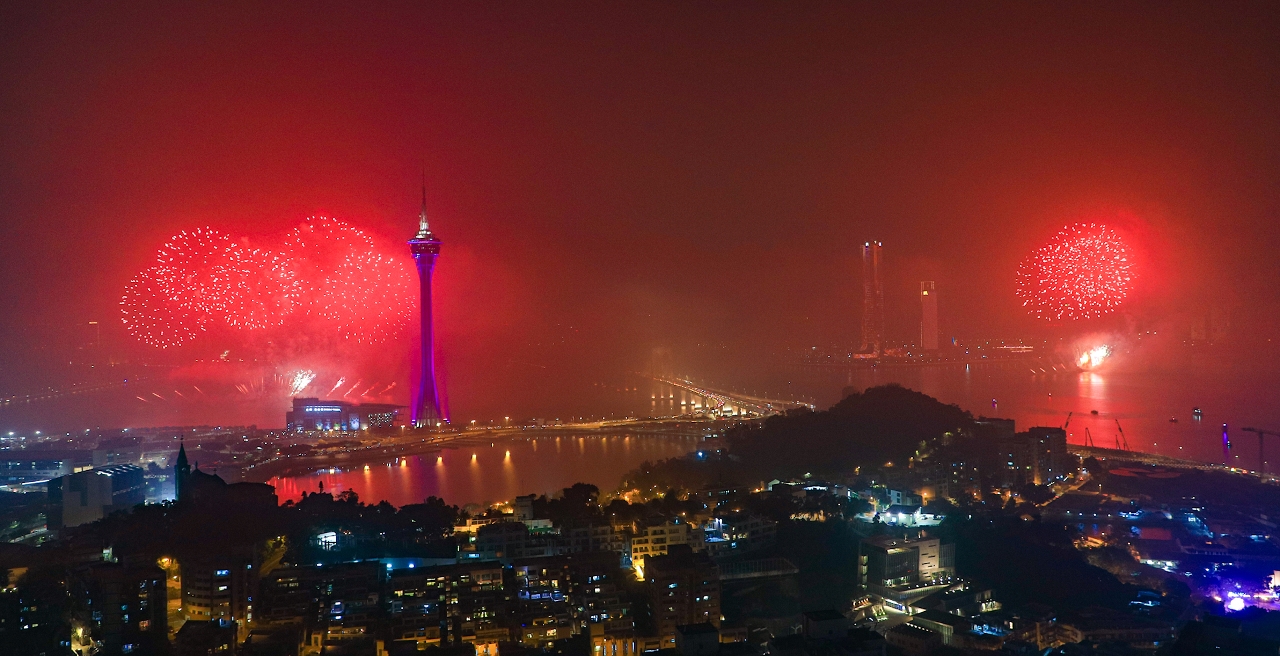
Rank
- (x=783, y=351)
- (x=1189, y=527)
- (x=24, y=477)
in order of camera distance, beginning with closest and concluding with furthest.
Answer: (x=1189, y=527)
(x=24, y=477)
(x=783, y=351)

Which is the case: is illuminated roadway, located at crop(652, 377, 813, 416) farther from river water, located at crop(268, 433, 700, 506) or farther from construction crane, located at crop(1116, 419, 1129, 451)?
construction crane, located at crop(1116, 419, 1129, 451)

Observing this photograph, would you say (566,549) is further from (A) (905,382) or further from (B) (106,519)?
(A) (905,382)

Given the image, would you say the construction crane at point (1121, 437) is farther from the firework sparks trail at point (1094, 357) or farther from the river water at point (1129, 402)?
the firework sparks trail at point (1094, 357)

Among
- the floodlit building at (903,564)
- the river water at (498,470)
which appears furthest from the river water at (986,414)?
the floodlit building at (903,564)

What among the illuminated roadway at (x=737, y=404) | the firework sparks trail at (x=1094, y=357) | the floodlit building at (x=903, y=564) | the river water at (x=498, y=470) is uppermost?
the firework sparks trail at (x=1094, y=357)

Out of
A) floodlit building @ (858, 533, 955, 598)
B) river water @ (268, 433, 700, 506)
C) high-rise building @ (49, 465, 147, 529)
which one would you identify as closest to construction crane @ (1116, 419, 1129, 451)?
river water @ (268, 433, 700, 506)

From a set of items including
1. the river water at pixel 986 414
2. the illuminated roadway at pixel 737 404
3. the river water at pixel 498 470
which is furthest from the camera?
the illuminated roadway at pixel 737 404

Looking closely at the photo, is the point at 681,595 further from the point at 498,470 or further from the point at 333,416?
the point at 333,416

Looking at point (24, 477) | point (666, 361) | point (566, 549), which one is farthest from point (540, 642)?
point (666, 361)

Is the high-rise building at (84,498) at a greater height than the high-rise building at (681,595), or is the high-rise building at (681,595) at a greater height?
the high-rise building at (84,498)
